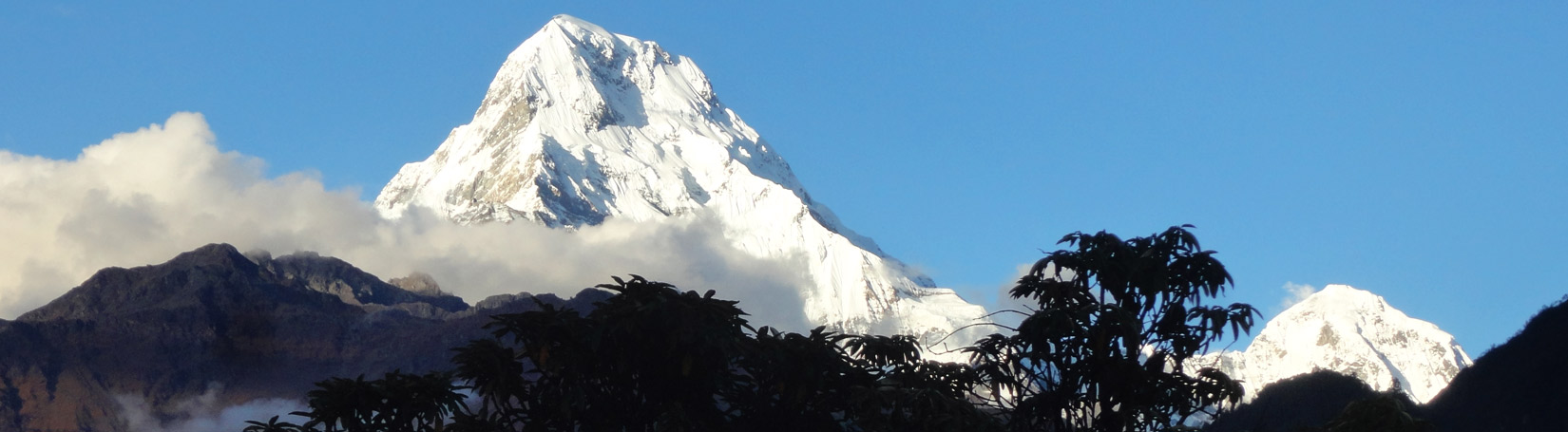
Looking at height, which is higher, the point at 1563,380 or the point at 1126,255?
the point at 1563,380

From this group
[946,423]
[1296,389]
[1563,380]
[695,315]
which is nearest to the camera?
[946,423]

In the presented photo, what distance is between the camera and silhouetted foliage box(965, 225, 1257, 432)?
19344 mm

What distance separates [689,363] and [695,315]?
0.58 meters

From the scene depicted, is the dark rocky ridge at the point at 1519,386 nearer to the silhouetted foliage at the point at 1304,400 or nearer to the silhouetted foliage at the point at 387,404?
→ the silhouetted foliage at the point at 1304,400

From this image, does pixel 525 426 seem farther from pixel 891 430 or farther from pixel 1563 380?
pixel 1563 380

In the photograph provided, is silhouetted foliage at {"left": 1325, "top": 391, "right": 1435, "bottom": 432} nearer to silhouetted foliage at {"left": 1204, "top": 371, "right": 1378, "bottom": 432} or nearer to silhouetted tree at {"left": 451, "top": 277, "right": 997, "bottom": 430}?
silhouetted tree at {"left": 451, "top": 277, "right": 997, "bottom": 430}

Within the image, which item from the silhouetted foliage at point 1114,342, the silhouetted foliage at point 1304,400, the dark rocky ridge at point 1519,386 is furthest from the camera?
the silhouetted foliage at point 1304,400

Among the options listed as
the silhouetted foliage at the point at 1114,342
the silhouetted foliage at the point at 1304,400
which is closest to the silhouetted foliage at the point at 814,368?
the silhouetted foliage at the point at 1114,342

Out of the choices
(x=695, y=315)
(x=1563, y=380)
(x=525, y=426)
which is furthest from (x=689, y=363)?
(x=1563, y=380)

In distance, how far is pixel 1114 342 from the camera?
19641 millimetres

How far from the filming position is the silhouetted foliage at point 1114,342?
19344mm

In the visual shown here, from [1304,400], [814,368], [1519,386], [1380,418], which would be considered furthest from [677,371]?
[1519,386]

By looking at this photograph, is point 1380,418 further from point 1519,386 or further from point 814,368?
point 1519,386

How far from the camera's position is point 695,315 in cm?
1977
